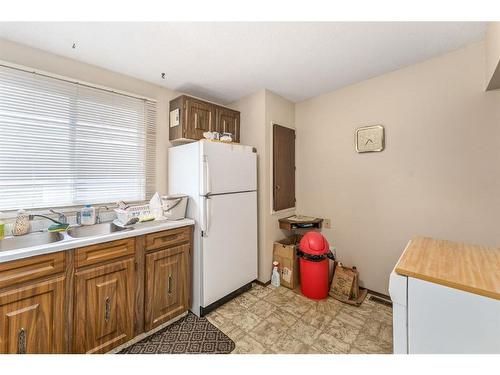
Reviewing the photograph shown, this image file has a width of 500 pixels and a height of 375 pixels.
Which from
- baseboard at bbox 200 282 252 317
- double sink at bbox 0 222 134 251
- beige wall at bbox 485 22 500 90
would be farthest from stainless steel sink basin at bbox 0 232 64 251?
beige wall at bbox 485 22 500 90

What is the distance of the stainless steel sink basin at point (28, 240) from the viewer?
1.49 meters

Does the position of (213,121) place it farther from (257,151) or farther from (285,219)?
(285,219)

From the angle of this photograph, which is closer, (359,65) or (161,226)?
(161,226)

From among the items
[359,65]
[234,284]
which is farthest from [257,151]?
[234,284]

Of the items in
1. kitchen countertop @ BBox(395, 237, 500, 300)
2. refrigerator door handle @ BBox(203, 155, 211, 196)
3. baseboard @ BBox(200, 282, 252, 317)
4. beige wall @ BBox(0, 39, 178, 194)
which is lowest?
baseboard @ BBox(200, 282, 252, 317)

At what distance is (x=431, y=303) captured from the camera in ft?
3.15

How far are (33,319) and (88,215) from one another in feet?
2.70

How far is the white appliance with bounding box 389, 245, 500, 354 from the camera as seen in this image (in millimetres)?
854

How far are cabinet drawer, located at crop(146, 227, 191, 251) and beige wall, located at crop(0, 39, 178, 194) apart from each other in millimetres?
715

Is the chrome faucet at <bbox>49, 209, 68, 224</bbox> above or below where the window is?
below

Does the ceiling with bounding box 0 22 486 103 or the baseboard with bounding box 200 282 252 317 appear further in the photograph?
the baseboard with bounding box 200 282 252 317

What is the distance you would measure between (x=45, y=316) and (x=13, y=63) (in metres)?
1.84

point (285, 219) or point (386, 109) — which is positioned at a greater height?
point (386, 109)

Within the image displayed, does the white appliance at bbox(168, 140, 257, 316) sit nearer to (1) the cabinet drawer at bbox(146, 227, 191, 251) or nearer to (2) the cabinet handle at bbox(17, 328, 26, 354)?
(1) the cabinet drawer at bbox(146, 227, 191, 251)
